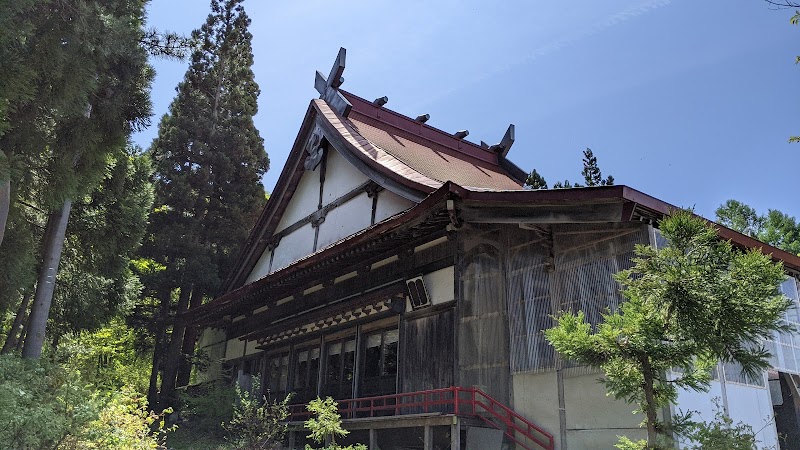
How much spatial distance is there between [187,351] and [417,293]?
13.3 meters

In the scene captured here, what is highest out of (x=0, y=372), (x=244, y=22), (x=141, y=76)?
(x=244, y=22)

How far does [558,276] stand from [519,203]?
1.64 metres

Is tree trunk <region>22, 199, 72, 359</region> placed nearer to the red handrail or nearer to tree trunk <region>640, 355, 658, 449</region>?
the red handrail

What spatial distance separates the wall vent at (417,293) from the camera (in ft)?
37.6

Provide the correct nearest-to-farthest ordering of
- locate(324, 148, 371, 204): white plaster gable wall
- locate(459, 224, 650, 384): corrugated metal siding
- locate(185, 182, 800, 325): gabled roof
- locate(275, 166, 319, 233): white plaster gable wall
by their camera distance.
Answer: locate(185, 182, 800, 325): gabled roof < locate(459, 224, 650, 384): corrugated metal siding < locate(324, 148, 371, 204): white plaster gable wall < locate(275, 166, 319, 233): white plaster gable wall

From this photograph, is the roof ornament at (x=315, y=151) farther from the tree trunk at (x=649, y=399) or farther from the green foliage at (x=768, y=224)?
the green foliage at (x=768, y=224)

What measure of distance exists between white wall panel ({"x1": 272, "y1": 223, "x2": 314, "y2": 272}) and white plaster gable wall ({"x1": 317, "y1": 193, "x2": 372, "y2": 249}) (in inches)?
25.2

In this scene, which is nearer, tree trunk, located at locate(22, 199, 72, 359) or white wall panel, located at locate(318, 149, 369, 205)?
tree trunk, located at locate(22, 199, 72, 359)

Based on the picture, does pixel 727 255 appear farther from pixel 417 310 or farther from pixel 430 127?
pixel 430 127

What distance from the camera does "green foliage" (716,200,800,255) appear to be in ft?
101

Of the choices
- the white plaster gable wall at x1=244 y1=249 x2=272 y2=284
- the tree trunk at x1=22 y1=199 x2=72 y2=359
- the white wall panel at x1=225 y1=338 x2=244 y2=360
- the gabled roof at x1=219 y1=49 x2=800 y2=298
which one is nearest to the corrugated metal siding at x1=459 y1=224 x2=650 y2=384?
the gabled roof at x1=219 y1=49 x2=800 y2=298

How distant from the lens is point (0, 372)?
706 cm

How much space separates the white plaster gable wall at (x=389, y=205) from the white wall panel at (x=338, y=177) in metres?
1.03

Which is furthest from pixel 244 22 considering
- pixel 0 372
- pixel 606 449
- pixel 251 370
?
pixel 606 449
